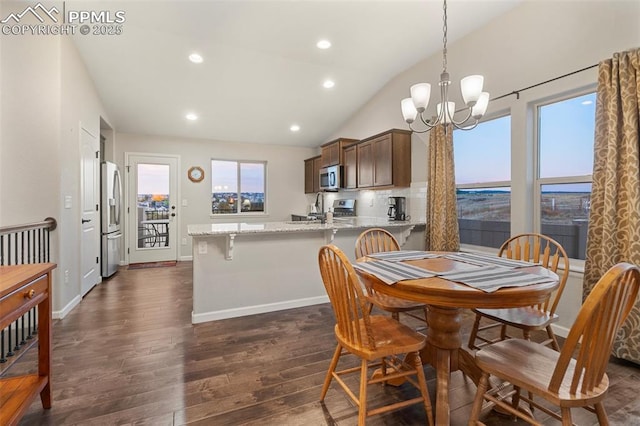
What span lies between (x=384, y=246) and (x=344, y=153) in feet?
9.79

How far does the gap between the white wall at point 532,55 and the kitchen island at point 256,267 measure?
68.1 inches

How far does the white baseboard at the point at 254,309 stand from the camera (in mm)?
3023

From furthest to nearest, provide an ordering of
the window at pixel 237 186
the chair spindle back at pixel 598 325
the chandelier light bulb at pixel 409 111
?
the window at pixel 237 186, the chandelier light bulb at pixel 409 111, the chair spindle back at pixel 598 325

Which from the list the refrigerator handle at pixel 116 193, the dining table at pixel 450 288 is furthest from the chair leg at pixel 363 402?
the refrigerator handle at pixel 116 193

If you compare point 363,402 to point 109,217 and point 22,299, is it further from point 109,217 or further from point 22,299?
point 109,217

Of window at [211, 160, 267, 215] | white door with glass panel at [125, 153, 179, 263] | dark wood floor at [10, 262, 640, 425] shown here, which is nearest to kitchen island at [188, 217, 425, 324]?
dark wood floor at [10, 262, 640, 425]

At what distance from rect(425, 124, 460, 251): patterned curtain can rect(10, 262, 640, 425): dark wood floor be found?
98 centimetres

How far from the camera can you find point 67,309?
3.20 m

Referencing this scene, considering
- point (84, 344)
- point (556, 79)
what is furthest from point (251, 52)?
point (84, 344)

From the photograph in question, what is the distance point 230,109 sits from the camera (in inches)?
207

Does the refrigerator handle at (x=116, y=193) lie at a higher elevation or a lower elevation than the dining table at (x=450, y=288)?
higher

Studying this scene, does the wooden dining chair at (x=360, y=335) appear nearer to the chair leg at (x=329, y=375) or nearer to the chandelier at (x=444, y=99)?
the chair leg at (x=329, y=375)

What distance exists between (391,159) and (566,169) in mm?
1943

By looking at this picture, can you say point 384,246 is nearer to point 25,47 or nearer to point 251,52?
point 251,52
